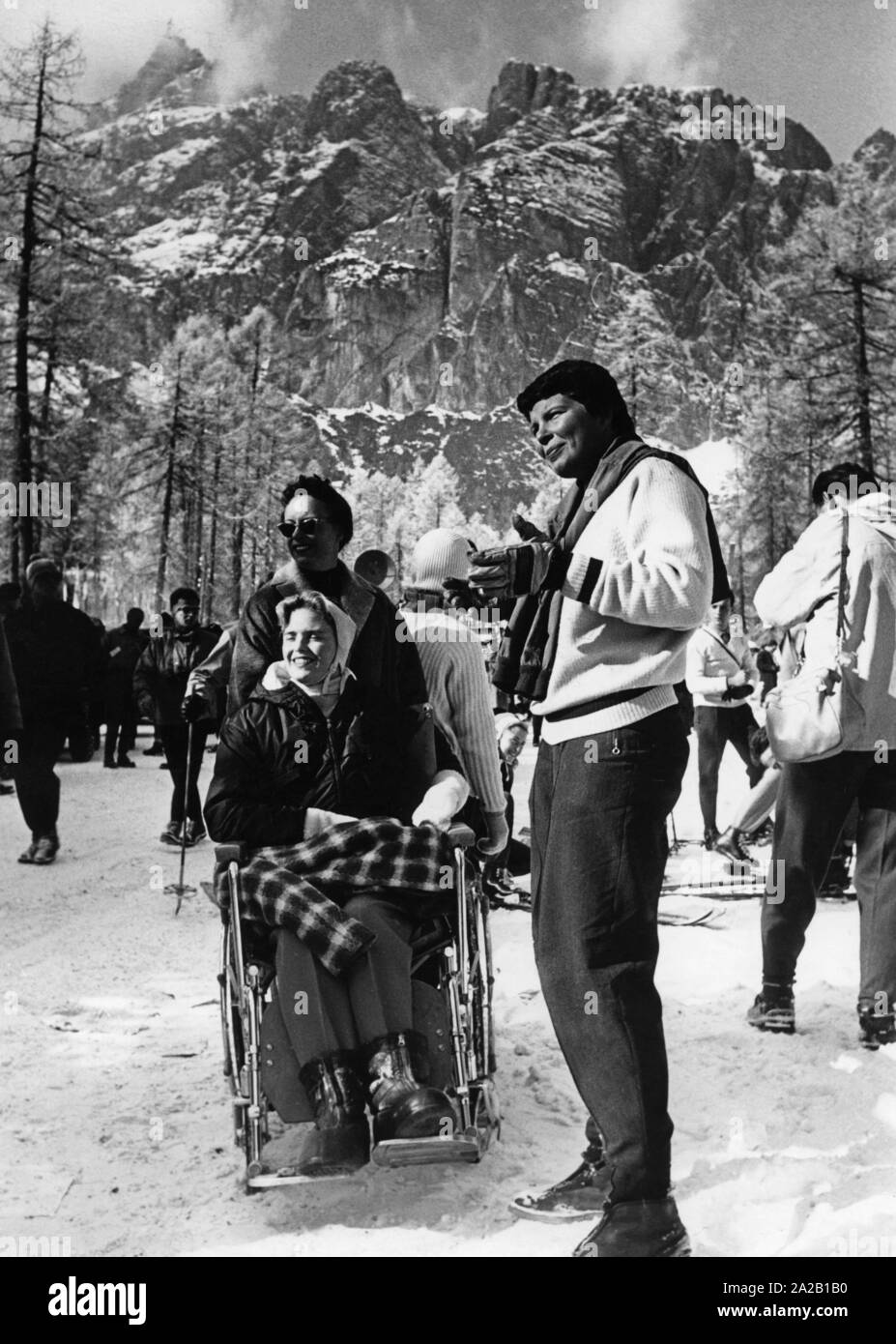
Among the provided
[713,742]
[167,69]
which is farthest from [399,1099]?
[167,69]

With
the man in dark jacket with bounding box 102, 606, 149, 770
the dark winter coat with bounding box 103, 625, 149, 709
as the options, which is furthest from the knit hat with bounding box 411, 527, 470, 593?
the man in dark jacket with bounding box 102, 606, 149, 770

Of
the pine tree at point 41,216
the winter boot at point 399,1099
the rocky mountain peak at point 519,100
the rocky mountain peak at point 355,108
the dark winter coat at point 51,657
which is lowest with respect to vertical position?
the winter boot at point 399,1099

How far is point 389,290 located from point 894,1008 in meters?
177

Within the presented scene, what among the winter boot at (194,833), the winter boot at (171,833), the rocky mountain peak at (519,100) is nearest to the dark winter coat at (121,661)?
the winter boot at (194,833)

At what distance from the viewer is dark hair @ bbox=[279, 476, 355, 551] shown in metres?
4.03

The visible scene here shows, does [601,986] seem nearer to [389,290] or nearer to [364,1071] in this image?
[364,1071]

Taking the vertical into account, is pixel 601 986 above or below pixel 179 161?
below

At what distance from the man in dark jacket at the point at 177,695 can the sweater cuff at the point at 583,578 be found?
626 centimetres

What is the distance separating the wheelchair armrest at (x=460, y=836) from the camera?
3371 mm

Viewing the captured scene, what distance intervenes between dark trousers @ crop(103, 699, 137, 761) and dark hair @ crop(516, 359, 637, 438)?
11355mm

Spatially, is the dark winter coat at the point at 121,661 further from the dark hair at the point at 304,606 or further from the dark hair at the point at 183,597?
the dark hair at the point at 304,606

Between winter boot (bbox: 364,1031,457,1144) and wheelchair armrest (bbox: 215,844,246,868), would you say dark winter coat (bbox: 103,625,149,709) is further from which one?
winter boot (bbox: 364,1031,457,1144)

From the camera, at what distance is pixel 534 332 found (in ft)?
539
